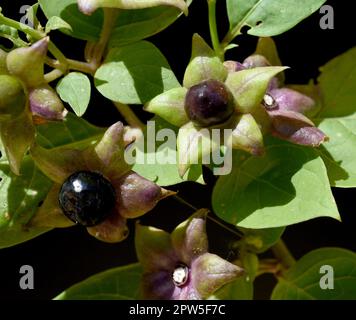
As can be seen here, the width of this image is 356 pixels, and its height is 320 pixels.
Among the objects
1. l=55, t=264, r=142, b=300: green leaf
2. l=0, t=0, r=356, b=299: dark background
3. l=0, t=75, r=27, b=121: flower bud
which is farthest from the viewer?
l=0, t=0, r=356, b=299: dark background

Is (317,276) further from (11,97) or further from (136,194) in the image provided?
(11,97)

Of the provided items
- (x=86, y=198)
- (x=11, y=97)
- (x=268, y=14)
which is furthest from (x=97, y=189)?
(x=268, y=14)

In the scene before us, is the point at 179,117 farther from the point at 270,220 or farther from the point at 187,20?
the point at 187,20

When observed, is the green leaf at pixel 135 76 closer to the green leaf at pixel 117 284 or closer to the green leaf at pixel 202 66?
the green leaf at pixel 202 66

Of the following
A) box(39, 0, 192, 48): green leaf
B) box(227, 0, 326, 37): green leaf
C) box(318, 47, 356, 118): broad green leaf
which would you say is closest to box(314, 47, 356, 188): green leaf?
box(318, 47, 356, 118): broad green leaf

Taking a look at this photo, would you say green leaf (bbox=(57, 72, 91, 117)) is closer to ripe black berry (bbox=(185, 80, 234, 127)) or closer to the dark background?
ripe black berry (bbox=(185, 80, 234, 127))

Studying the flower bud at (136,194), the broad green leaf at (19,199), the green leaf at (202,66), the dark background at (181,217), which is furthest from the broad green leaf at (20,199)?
the dark background at (181,217)

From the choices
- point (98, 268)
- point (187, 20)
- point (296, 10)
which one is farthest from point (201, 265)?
point (98, 268)
